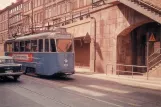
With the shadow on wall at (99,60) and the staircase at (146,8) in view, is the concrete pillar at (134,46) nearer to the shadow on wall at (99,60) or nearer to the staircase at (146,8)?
the shadow on wall at (99,60)

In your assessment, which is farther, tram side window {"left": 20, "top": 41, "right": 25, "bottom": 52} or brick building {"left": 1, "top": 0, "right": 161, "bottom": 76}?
tram side window {"left": 20, "top": 41, "right": 25, "bottom": 52}

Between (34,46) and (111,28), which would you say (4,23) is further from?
(34,46)

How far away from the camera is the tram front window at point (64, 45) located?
19.1 m

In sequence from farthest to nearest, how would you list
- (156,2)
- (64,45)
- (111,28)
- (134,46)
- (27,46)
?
(134,46), (111,28), (27,46), (156,2), (64,45)

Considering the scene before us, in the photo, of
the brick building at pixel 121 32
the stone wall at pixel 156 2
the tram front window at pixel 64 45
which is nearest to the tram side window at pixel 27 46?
the brick building at pixel 121 32

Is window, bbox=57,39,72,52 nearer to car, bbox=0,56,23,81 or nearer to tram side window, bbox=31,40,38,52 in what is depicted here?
tram side window, bbox=31,40,38,52

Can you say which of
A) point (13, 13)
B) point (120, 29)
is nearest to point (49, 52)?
point (120, 29)

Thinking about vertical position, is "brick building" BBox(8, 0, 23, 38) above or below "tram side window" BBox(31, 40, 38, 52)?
above

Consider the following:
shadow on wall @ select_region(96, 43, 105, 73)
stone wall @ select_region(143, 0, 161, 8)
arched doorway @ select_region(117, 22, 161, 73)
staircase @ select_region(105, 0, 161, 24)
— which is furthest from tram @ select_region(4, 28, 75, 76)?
stone wall @ select_region(143, 0, 161, 8)

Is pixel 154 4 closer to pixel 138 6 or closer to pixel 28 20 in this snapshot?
pixel 138 6

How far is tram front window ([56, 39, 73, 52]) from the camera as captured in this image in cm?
1911

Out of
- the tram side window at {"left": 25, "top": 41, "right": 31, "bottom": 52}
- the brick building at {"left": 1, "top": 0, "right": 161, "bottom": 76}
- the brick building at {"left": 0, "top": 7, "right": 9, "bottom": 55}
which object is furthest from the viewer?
the brick building at {"left": 0, "top": 7, "right": 9, "bottom": 55}

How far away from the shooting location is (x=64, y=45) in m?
19.4

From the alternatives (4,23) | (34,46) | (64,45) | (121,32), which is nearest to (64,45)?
(64,45)
